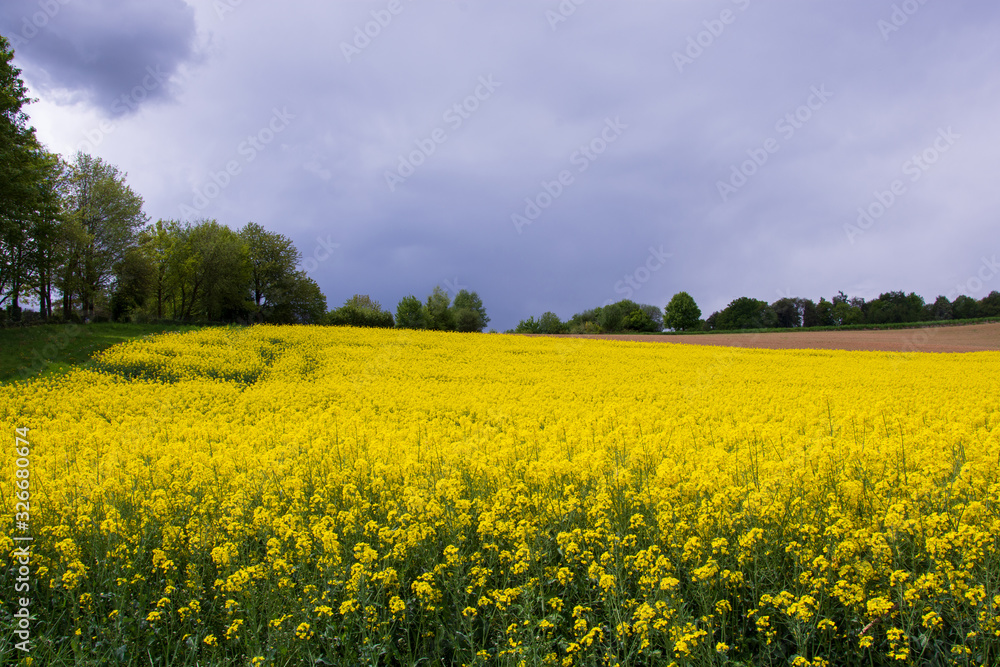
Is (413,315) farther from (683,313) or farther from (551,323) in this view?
(683,313)

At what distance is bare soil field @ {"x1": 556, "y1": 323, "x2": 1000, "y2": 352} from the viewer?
33844 mm

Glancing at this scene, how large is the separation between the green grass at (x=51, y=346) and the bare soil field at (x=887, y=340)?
31084 millimetres

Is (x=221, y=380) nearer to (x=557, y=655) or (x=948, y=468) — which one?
(x=557, y=655)

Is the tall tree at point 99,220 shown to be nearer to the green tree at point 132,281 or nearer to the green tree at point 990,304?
the green tree at point 132,281

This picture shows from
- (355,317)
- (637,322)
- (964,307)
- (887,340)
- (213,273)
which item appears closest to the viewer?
(887,340)

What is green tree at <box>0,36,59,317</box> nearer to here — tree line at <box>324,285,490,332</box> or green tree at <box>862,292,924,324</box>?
tree line at <box>324,285,490,332</box>

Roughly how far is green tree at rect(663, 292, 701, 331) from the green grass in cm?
7846

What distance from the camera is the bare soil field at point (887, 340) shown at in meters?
33.8

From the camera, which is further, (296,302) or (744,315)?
(744,315)

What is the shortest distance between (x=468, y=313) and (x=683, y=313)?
42.4m

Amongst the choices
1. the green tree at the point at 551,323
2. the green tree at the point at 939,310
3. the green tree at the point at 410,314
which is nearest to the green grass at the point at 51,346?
the green tree at the point at 410,314

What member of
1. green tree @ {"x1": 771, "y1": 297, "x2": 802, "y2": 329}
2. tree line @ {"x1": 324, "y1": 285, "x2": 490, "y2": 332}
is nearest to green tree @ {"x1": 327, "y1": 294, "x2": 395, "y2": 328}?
tree line @ {"x1": 324, "y1": 285, "x2": 490, "y2": 332}

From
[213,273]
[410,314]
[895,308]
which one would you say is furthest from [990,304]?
[213,273]

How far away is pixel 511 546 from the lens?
4.80 meters
